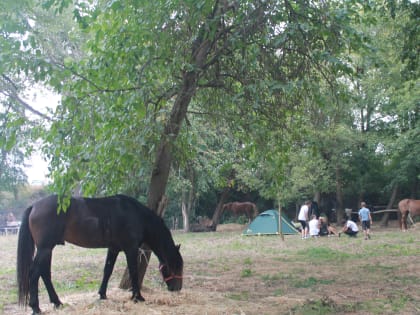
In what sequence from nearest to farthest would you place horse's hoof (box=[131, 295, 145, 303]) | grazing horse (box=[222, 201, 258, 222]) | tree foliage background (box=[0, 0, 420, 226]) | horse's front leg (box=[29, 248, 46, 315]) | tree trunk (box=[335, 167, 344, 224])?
tree foliage background (box=[0, 0, 420, 226]) → horse's front leg (box=[29, 248, 46, 315]) → horse's hoof (box=[131, 295, 145, 303]) → tree trunk (box=[335, 167, 344, 224]) → grazing horse (box=[222, 201, 258, 222])

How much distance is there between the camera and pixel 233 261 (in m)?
11.7

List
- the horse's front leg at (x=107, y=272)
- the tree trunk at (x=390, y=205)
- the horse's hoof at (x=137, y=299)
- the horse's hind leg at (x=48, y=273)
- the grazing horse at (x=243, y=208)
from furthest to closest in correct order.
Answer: the grazing horse at (x=243, y=208), the tree trunk at (x=390, y=205), the horse's front leg at (x=107, y=272), the horse's hoof at (x=137, y=299), the horse's hind leg at (x=48, y=273)

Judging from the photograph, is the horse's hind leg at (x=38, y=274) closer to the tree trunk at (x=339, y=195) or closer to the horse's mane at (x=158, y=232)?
the horse's mane at (x=158, y=232)

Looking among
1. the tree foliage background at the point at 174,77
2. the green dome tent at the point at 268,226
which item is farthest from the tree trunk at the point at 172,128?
the green dome tent at the point at 268,226

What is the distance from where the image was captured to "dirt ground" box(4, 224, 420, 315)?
6285 millimetres

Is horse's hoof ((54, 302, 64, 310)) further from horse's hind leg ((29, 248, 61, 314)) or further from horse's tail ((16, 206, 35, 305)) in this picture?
horse's tail ((16, 206, 35, 305))

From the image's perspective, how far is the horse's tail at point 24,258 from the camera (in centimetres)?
618

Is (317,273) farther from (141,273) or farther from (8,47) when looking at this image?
(8,47)

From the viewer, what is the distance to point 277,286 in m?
8.09

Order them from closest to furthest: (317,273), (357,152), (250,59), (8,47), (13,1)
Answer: (8,47) → (13,1) → (250,59) → (317,273) → (357,152)

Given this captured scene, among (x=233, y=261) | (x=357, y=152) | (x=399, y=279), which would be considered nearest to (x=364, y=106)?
(x=357, y=152)

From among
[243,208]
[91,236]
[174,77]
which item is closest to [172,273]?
[91,236]

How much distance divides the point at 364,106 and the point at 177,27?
1842 centimetres

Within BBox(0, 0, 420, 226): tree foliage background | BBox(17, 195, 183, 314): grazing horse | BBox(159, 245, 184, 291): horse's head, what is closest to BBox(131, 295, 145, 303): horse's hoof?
BBox(17, 195, 183, 314): grazing horse
